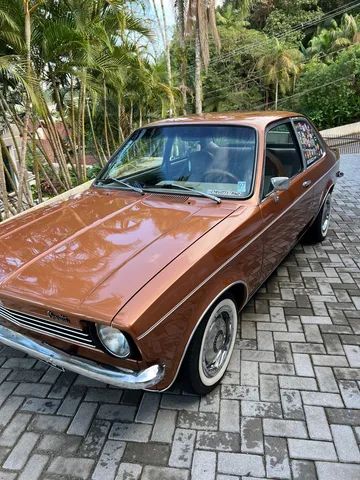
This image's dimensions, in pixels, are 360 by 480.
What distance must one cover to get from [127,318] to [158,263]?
44cm

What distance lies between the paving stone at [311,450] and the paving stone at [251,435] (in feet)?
0.57

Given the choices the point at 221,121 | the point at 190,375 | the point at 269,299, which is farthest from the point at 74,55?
the point at 190,375

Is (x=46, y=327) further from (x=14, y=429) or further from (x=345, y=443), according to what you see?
(x=345, y=443)

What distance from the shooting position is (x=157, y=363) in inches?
78.1

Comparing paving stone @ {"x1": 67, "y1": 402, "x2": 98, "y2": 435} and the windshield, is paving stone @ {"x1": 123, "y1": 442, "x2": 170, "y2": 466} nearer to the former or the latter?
paving stone @ {"x1": 67, "y1": 402, "x2": 98, "y2": 435}

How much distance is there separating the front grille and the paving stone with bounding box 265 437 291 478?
1.19m

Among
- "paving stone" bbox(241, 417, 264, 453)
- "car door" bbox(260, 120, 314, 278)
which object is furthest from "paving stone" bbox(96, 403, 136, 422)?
"car door" bbox(260, 120, 314, 278)

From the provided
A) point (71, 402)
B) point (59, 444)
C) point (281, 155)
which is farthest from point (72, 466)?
point (281, 155)

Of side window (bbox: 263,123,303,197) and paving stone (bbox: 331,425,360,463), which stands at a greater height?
side window (bbox: 263,123,303,197)

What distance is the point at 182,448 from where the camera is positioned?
86.7 inches

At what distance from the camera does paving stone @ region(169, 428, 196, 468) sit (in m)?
2.12

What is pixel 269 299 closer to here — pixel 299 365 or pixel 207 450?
pixel 299 365

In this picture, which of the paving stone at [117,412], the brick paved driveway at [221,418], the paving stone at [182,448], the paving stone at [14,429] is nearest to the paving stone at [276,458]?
the brick paved driveway at [221,418]

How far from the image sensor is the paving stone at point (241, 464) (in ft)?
6.70
